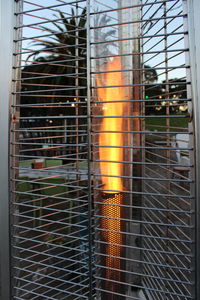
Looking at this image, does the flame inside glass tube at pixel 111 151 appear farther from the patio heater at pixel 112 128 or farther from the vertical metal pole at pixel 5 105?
the vertical metal pole at pixel 5 105

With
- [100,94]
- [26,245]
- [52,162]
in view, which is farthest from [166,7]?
[52,162]

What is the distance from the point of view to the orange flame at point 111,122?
1.15 m

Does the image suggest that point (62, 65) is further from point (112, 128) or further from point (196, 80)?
point (196, 80)

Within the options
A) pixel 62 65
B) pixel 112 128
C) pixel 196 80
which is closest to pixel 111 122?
pixel 112 128

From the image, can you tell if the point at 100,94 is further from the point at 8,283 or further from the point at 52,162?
the point at 52,162

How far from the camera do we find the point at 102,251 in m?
1.19

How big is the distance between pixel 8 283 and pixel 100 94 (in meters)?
0.88

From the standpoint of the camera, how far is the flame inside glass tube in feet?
3.79

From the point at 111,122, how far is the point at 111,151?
12 cm

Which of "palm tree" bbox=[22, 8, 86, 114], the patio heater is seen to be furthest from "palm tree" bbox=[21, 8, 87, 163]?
the patio heater

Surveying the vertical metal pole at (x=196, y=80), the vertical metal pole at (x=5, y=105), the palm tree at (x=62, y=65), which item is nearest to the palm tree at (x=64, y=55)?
the palm tree at (x=62, y=65)

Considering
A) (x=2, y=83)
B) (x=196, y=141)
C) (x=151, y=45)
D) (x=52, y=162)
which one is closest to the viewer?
(x=196, y=141)

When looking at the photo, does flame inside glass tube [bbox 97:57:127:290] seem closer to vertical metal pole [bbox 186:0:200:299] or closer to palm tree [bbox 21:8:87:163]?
palm tree [bbox 21:8:87:163]

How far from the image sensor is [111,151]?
119 cm
